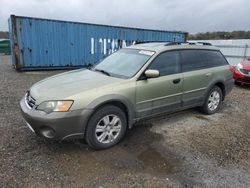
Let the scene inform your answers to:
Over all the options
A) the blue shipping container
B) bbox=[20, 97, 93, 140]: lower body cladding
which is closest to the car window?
bbox=[20, 97, 93, 140]: lower body cladding

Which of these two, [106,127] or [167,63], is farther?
[167,63]

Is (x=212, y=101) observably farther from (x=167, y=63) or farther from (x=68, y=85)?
(x=68, y=85)

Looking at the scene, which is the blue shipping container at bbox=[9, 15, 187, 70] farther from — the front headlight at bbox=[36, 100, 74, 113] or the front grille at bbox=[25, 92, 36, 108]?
the front headlight at bbox=[36, 100, 74, 113]

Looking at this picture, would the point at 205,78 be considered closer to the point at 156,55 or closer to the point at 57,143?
the point at 156,55

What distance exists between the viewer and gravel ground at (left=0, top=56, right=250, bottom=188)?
107 inches

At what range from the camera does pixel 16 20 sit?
9.84m

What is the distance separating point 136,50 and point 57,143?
7.37 ft

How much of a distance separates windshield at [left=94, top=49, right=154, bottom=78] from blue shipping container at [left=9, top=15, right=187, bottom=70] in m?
7.36

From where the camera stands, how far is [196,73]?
4578 mm

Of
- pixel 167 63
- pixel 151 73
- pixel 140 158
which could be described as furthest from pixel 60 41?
pixel 140 158

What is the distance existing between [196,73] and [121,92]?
200cm

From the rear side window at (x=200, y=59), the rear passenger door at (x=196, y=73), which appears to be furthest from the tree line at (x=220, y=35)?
the rear passenger door at (x=196, y=73)

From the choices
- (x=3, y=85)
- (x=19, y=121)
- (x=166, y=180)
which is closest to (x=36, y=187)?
(x=166, y=180)

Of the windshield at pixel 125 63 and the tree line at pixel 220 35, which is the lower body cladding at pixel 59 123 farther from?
the tree line at pixel 220 35
